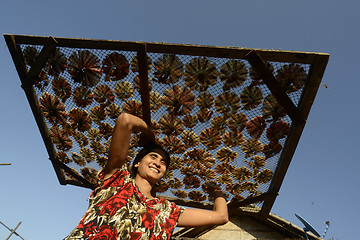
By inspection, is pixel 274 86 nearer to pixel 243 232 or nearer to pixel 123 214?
pixel 123 214

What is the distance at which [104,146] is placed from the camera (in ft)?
14.2

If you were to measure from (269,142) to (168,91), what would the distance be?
1.61m

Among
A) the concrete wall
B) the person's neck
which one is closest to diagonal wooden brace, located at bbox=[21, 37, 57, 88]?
the person's neck

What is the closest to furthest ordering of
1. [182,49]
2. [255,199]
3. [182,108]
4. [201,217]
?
1. [201,217]
2. [182,49]
3. [182,108]
4. [255,199]

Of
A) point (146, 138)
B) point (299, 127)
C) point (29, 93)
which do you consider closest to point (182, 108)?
point (146, 138)

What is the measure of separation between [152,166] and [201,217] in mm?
707

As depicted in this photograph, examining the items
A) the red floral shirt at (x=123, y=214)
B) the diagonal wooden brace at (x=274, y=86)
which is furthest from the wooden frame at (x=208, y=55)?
the red floral shirt at (x=123, y=214)

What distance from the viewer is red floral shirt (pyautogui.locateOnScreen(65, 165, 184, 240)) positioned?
6.64 feet

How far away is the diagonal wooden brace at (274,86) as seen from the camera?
9.71 ft

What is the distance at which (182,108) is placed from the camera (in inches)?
141

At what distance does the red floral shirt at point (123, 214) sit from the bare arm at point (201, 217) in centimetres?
8

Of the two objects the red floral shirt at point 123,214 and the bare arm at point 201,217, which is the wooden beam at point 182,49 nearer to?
the red floral shirt at point 123,214

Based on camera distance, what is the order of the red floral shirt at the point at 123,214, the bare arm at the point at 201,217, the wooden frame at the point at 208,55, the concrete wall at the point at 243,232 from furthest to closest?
the concrete wall at the point at 243,232 < the wooden frame at the point at 208,55 < the bare arm at the point at 201,217 < the red floral shirt at the point at 123,214

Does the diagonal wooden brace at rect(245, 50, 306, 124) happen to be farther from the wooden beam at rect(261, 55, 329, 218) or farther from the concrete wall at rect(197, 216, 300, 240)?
the concrete wall at rect(197, 216, 300, 240)
